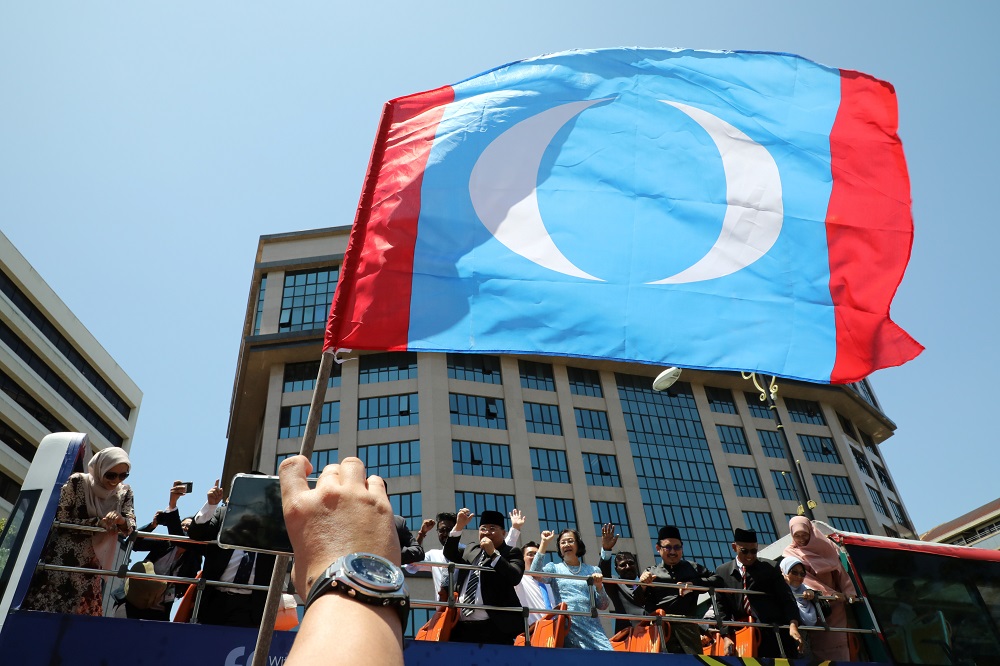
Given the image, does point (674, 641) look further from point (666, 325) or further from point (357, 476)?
point (357, 476)

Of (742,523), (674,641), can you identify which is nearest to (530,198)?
(674,641)

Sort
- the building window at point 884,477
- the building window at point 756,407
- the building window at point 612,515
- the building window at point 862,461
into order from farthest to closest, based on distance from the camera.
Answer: the building window at point 884,477
the building window at point 862,461
the building window at point 756,407
the building window at point 612,515

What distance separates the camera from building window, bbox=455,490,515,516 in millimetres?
36594

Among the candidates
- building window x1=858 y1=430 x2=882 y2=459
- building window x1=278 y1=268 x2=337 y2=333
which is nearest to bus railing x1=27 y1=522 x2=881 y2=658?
building window x1=278 y1=268 x2=337 y2=333

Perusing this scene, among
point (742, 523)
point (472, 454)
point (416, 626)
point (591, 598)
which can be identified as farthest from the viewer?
point (742, 523)

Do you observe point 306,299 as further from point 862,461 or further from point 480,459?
point 862,461

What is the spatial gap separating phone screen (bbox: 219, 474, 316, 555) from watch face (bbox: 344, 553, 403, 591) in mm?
508

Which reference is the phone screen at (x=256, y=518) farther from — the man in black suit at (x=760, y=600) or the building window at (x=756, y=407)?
the building window at (x=756, y=407)

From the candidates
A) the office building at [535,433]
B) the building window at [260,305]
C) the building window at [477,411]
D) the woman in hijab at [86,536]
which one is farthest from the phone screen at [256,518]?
the building window at [260,305]

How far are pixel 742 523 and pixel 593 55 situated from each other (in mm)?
40411

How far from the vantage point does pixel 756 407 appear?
50.1 meters

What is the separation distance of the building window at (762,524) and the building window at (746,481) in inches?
50.7

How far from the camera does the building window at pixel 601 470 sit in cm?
4091

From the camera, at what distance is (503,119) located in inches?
250
